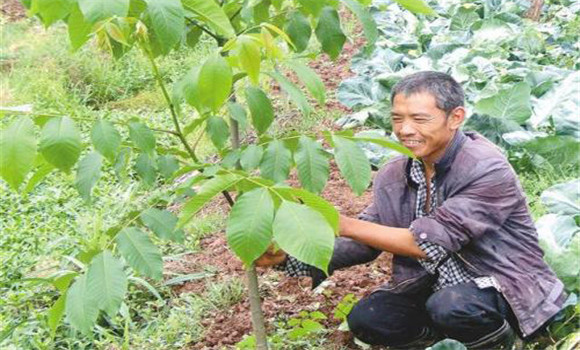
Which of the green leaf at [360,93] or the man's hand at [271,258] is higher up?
the man's hand at [271,258]

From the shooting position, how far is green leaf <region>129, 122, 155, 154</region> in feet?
7.09

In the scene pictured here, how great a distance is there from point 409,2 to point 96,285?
1092mm

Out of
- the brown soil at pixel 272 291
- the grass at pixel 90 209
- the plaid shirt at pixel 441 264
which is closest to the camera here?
the plaid shirt at pixel 441 264

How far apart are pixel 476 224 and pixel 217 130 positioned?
3.29ft

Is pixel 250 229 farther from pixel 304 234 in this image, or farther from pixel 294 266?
pixel 294 266

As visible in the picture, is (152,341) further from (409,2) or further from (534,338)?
(409,2)

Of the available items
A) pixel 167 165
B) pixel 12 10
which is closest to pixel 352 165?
pixel 167 165

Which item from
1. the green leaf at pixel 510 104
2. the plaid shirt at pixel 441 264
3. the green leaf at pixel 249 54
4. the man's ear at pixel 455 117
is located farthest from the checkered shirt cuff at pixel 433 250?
the green leaf at pixel 510 104

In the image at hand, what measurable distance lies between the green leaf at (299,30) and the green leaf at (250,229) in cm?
77

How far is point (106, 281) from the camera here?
6.47 ft

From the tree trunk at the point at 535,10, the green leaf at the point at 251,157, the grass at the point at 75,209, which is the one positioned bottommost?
the tree trunk at the point at 535,10

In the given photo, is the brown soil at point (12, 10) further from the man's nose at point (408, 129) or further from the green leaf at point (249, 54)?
the green leaf at point (249, 54)

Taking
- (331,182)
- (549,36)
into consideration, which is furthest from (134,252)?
(549,36)

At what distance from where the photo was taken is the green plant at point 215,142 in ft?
5.55
